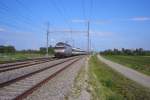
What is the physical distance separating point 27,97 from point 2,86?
8.81 feet

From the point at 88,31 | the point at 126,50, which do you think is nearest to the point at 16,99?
the point at 88,31

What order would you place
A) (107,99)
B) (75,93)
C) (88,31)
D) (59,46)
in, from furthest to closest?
(88,31) < (59,46) < (75,93) < (107,99)

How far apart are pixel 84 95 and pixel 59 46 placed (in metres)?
43.6

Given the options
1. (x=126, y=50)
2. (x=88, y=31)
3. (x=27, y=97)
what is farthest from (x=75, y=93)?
(x=126, y=50)

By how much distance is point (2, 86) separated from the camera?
1184cm

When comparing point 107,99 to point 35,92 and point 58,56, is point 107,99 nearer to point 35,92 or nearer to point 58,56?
point 35,92

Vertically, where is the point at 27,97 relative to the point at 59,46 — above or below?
below

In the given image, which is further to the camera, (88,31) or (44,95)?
(88,31)

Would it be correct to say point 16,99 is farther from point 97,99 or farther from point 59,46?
point 59,46

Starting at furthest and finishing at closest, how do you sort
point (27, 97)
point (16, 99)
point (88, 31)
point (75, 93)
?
point (88, 31) < point (75, 93) < point (27, 97) < point (16, 99)

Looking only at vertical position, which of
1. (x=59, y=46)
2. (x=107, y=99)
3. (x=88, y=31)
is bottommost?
(x=107, y=99)

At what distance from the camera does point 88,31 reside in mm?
65062

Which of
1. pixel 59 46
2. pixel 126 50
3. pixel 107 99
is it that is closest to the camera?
pixel 107 99

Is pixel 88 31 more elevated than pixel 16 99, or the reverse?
pixel 88 31
